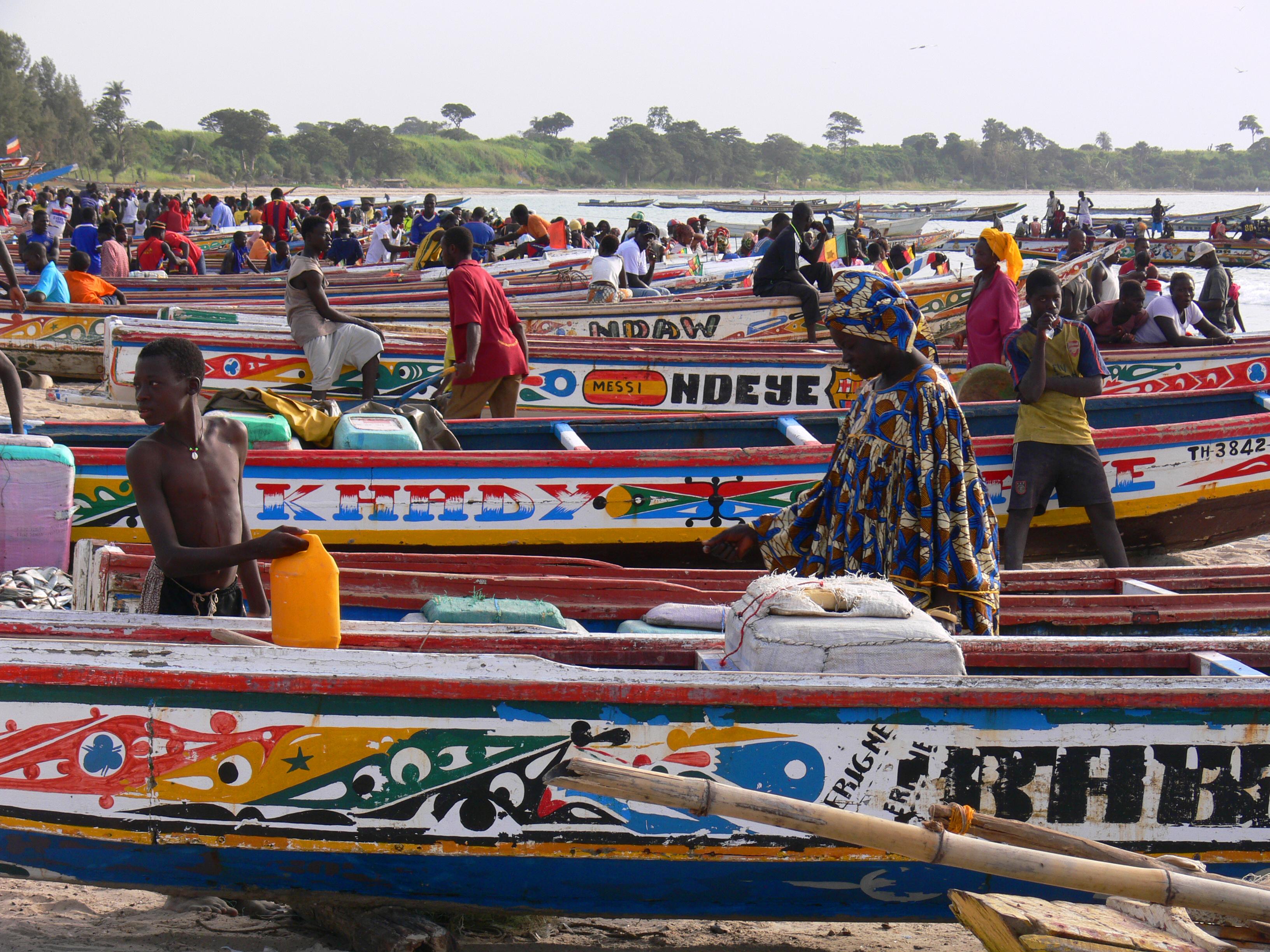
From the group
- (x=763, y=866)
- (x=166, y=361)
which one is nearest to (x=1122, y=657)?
(x=763, y=866)

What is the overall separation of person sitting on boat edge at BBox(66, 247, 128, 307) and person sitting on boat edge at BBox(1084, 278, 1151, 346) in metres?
9.08

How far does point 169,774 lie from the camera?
2730mm

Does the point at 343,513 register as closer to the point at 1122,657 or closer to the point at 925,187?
the point at 1122,657

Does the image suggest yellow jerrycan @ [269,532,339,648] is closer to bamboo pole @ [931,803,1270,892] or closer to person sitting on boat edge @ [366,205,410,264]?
bamboo pole @ [931,803,1270,892]

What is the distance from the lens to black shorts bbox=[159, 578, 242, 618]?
3451 mm

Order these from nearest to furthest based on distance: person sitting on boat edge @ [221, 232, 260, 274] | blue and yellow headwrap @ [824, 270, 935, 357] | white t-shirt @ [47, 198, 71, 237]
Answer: blue and yellow headwrap @ [824, 270, 935, 357], person sitting on boat edge @ [221, 232, 260, 274], white t-shirt @ [47, 198, 71, 237]

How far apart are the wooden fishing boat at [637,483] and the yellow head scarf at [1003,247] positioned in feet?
2.77

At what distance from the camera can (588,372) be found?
8.77 metres

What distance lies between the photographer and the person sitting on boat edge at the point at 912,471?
335 centimetres

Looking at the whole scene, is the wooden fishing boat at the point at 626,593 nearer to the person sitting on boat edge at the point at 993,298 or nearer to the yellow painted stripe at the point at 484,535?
the yellow painted stripe at the point at 484,535

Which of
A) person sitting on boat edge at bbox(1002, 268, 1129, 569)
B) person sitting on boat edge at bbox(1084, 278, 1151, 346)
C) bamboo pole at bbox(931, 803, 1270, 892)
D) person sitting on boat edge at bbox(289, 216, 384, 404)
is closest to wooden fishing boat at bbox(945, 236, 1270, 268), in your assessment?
person sitting on boat edge at bbox(1084, 278, 1151, 346)

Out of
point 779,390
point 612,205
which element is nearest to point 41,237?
point 779,390

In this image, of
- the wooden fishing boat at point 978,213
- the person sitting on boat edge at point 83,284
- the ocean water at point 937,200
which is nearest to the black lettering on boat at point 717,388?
the person sitting on boat edge at point 83,284

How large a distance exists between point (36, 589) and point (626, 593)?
213cm
